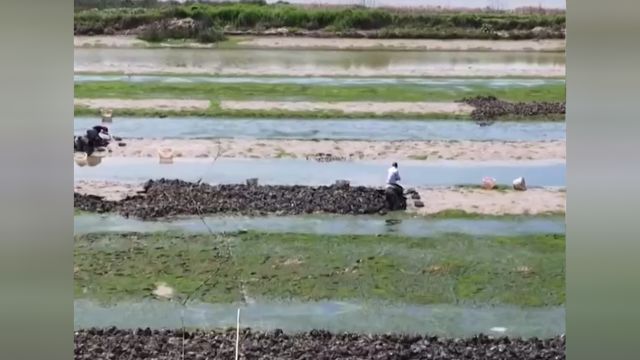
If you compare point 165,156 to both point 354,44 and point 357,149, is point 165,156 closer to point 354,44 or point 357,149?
point 357,149

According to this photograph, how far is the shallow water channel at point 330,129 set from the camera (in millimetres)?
5039

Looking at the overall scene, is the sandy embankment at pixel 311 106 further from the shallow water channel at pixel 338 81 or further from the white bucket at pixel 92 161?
the white bucket at pixel 92 161

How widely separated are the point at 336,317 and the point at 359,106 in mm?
2049

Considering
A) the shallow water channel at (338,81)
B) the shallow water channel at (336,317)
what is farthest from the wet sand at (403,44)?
the shallow water channel at (336,317)

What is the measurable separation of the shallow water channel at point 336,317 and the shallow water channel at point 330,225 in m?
0.66

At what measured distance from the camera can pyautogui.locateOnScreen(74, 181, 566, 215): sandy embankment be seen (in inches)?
178

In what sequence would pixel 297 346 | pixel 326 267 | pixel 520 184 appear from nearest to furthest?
pixel 297 346 → pixel 326 267 → pixel 520 184

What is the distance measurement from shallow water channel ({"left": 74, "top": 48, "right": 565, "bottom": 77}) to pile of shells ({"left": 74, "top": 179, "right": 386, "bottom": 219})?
78 centimetres

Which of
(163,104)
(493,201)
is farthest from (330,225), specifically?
(163,104)

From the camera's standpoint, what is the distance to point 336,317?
3525mm

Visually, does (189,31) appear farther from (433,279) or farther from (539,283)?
(539,283)
